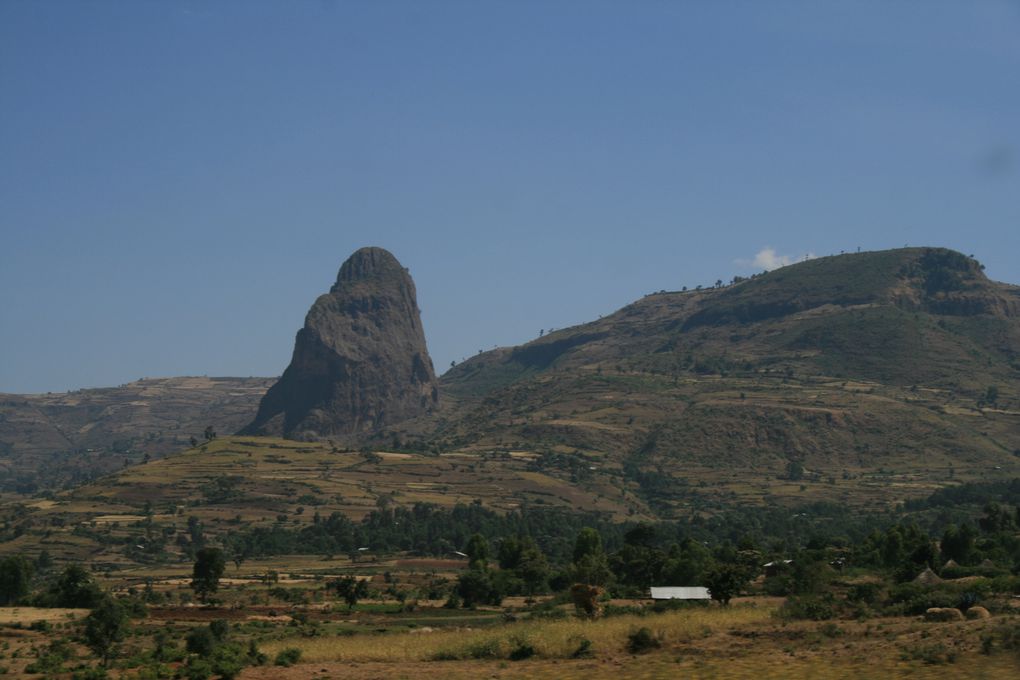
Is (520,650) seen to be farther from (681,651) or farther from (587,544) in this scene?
(587,544)

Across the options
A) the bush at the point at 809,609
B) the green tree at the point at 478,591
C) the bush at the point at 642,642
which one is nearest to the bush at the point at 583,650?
the bush at the point at 642,642

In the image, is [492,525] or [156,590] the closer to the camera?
[156,590]

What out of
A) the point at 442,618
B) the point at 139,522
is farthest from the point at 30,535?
the point at 442,618

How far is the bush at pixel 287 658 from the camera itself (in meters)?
58.6

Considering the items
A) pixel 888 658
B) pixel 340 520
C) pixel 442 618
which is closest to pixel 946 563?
pixel 442 618

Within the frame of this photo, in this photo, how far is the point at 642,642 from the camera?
195ft

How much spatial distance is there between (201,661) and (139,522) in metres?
147

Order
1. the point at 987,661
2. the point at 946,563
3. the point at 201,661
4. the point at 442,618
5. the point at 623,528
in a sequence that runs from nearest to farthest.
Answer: the point at 987,661
the point at 201,661
the point at 442,618
the point at 946,563
the point at 623,528

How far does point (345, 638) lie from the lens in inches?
2800

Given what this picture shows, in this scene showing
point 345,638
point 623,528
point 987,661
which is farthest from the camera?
point 623,528

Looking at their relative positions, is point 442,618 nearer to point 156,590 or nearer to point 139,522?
point 156,590

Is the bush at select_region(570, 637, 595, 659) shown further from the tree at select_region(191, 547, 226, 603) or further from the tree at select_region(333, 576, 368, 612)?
the tree at select_region(191, 547, 226, 603)

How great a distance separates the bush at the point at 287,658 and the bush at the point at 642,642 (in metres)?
17.3

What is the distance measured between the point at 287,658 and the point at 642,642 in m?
18.4
